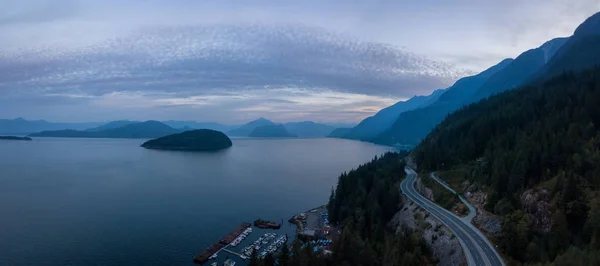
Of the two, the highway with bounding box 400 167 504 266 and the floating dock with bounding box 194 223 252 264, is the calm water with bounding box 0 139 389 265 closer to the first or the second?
the floating dock with bounding box 194 223 252 264

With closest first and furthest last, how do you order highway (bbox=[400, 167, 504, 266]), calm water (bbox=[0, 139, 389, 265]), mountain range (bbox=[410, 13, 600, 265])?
mountain range (bbox=[410, 13, 600, 265])
highway (bbox=[400, 167, 504, 266])
calm water (bbox=[0, 139, 389, 265])

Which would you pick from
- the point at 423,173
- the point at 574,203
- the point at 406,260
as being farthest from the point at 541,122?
the point at 406,260

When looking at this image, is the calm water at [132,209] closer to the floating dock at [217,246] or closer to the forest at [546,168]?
the floating dock at [217,246]

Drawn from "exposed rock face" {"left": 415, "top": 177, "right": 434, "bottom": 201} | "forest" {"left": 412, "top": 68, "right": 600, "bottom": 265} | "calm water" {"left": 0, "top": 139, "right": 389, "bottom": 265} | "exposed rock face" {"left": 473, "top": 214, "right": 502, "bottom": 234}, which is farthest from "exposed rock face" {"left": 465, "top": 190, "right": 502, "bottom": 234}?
"calm water" {"left": 0, "top": 139, "right": 389, "bottom": 265}

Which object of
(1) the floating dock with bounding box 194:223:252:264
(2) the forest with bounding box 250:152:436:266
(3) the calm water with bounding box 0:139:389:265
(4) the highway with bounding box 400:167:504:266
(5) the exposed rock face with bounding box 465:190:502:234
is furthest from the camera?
(3) the calm water with bounding box 0:139:389:265

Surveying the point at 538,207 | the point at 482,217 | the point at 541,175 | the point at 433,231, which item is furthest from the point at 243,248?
the point at 541,175

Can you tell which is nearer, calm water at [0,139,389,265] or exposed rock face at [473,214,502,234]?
exposed rock face at [473,214,502,234]
